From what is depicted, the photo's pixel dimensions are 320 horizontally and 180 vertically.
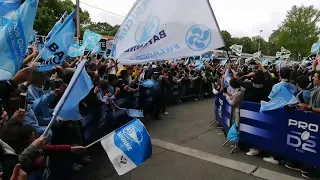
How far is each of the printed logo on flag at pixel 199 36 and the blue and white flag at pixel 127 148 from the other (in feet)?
8.41

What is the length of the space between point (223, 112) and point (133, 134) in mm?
5338

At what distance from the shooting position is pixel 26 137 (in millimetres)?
2707

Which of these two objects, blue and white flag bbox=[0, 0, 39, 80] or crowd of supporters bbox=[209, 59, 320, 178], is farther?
crowd of supporters bbox=[209, 59, 320, 178]

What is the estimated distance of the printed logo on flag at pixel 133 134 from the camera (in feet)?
9.18

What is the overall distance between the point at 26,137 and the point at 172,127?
5.86 meters

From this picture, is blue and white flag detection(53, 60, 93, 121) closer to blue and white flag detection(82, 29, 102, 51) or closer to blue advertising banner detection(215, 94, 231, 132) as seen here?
blue advertising banner detection(215, 94, 231, 132)

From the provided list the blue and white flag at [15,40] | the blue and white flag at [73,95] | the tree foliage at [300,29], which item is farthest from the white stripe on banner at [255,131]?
the tree foliage at [300,29]

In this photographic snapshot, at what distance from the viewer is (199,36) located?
4.97m

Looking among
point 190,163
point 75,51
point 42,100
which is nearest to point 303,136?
point 190,163

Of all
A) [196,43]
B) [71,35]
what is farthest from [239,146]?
[71,35]

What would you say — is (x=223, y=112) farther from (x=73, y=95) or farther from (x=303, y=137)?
(x=73, y=95)

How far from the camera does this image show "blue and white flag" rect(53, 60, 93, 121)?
2.59 m

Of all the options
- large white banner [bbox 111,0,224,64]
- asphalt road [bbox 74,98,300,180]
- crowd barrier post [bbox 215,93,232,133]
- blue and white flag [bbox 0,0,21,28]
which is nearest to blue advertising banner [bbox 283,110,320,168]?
asphalt road [bbox 74,98,300,180]

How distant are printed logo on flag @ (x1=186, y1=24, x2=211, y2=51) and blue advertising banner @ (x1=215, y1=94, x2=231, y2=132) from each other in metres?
2.66
